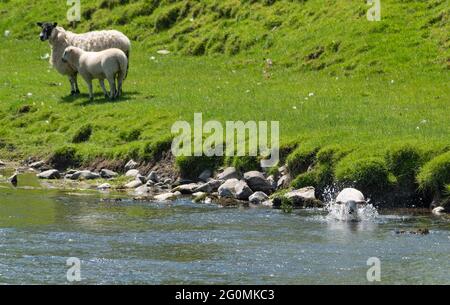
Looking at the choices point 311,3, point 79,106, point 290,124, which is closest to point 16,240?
point 290,124

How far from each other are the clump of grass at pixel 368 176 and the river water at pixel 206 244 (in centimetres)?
79

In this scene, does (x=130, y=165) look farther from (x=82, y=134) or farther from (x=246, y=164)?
(x=246, y=164)

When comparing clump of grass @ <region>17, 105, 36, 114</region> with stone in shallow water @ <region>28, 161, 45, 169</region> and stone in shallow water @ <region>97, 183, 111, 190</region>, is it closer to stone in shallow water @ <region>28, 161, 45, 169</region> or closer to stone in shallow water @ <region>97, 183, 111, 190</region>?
stone in shallow water @ <region>28, 161, 45, 169</region>

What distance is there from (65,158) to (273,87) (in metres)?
7.42

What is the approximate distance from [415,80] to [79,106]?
10345mm

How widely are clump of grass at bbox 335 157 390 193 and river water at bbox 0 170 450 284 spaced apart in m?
0.79

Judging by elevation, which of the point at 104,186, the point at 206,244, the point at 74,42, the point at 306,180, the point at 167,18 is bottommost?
the point at 206,244

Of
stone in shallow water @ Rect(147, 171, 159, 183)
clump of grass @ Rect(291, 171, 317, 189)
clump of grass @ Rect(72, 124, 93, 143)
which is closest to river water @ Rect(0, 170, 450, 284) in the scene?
clump of grass @ Rect(291, 171, 317, 189)

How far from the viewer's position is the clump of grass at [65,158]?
1288 inches

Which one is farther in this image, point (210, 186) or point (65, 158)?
point (65, 158)

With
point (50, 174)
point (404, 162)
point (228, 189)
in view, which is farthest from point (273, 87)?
point (404, 162)

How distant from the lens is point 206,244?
868 inches

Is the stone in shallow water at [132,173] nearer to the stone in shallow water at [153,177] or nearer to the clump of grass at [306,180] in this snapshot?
the stone in shallow water at [153,177]
